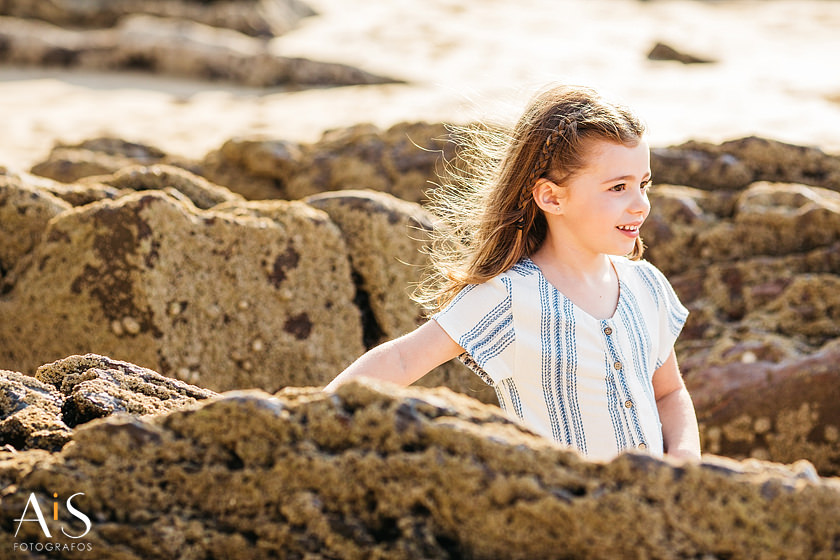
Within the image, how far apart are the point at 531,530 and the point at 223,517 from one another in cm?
54

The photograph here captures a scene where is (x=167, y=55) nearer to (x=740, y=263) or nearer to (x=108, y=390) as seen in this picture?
(x=740, y=263)

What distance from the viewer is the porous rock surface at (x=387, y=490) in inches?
56.3

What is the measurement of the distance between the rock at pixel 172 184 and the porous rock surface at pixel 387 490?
1977mm

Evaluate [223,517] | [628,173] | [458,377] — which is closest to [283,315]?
[458,377]

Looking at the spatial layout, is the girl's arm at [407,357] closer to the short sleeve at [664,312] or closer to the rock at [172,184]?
the short sleeve at [664,312]

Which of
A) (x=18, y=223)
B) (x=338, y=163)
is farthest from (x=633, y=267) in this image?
(x=338, y=163)

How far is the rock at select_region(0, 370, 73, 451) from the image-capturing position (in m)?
1.86

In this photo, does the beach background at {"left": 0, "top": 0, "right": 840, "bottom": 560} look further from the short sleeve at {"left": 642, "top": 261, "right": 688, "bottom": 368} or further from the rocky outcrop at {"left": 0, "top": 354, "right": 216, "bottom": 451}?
the short sleeve at {"left": 642, "top": 261, "right": 688, "bottom": 368}

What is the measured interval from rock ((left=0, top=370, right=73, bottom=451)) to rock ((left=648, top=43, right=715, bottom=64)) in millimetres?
9601

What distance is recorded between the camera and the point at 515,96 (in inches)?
111

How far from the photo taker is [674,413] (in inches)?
98.5

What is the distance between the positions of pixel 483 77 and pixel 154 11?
5.76m

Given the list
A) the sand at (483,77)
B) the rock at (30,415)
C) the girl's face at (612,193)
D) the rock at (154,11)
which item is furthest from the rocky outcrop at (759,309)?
the rock at (154,11)

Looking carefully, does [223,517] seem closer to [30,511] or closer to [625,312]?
[30,511]
